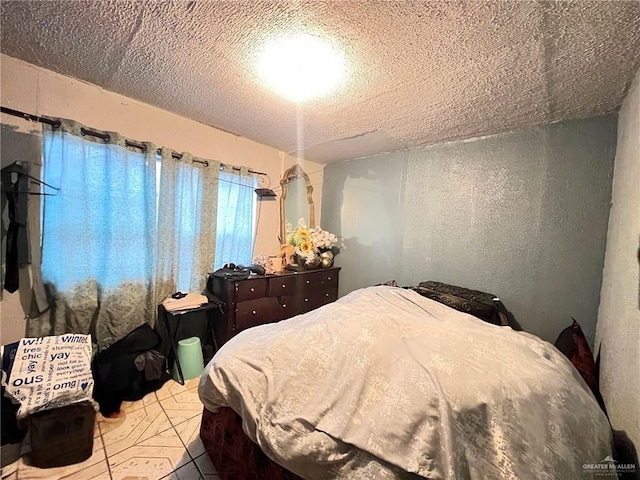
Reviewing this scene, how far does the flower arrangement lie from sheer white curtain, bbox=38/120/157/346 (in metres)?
1.36

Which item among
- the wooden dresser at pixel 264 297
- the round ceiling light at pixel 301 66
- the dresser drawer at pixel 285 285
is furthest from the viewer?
the dresser drawer at pixel 285 285

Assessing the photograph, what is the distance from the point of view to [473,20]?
3.35ft

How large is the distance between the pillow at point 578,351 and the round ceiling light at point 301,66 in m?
2.10

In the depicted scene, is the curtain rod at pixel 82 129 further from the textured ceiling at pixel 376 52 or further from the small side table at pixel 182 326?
the small side table at pixel 182 326

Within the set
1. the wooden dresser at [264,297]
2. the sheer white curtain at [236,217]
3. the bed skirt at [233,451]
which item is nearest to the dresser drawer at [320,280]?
the wooden dresser at [264,297]

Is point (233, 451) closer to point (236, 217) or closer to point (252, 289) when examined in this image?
point (252, 289)

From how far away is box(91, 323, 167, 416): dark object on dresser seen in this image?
167 centimetres

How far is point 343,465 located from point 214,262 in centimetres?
204

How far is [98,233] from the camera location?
179cm

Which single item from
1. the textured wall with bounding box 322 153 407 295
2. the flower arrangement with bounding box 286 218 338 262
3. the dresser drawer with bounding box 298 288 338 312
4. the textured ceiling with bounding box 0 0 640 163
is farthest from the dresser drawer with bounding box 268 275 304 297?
the textured ceiling with bounding box 0 0 640 163

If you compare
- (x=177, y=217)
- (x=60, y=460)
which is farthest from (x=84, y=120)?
(x=60, y=460)

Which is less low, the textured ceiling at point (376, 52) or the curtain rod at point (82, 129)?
the textured ceiling at point (376, 52)

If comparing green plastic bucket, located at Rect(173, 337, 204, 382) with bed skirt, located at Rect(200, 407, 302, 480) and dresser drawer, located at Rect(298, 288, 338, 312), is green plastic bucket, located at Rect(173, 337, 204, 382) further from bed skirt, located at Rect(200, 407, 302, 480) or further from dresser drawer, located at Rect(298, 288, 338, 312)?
dresser drawer, located at Rect(298, 288, 338, 312)

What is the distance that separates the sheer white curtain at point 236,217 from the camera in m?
2.47
